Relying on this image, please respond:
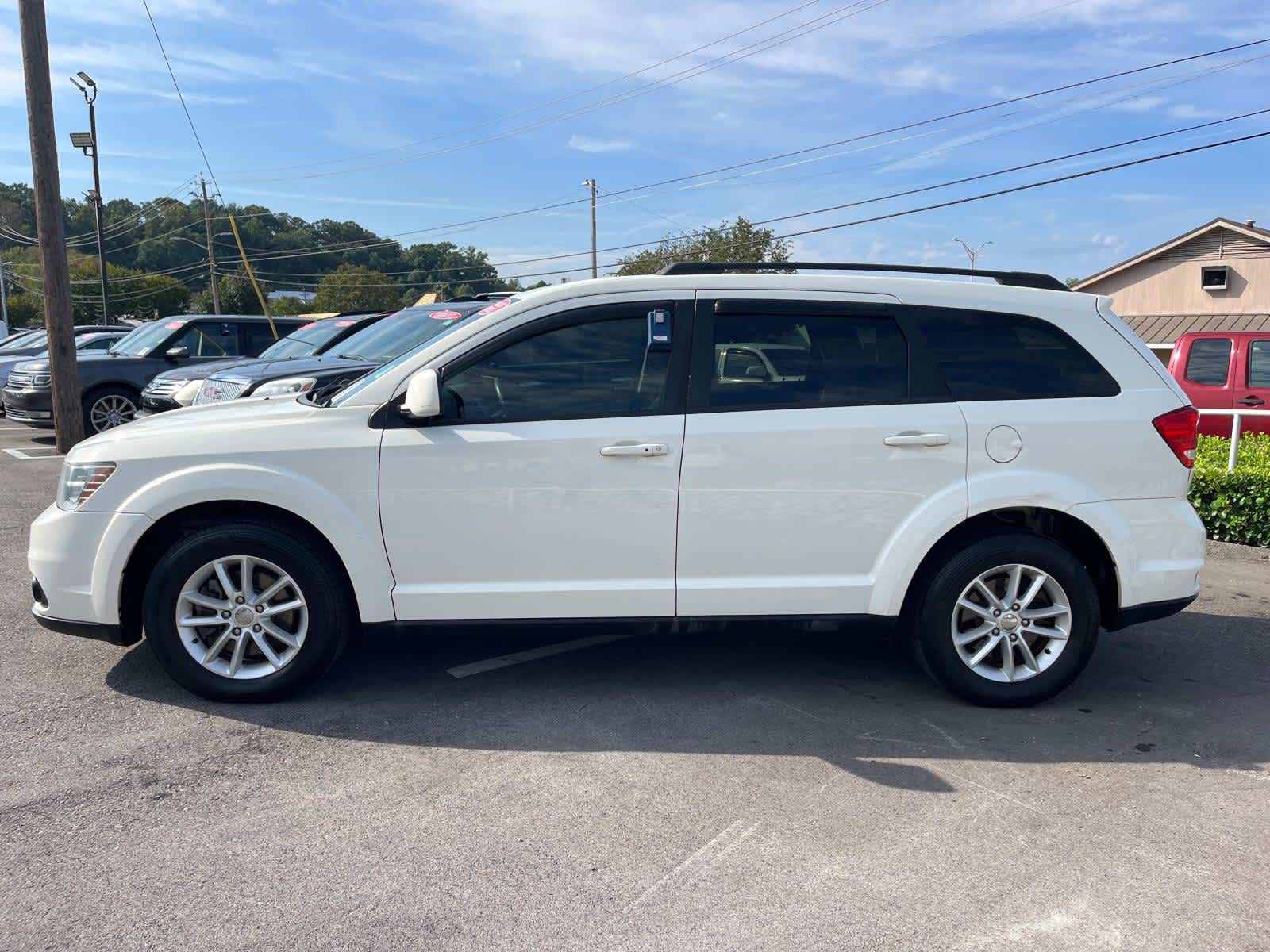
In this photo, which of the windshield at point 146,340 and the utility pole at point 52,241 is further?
the windshield at point 146,340

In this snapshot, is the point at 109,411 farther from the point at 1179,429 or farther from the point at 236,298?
the point at 236,298

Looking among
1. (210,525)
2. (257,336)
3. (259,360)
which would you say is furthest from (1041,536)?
(257,336)

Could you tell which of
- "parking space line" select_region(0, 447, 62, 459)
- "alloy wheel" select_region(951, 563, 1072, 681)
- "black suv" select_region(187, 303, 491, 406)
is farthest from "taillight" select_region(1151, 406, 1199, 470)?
"parking space line" select_region(0, 447, 62, 459)

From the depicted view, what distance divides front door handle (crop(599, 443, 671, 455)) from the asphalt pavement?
0.78 meters

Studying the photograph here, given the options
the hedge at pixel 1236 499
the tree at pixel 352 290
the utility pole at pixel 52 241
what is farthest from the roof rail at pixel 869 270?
the tree at pixel 352 290

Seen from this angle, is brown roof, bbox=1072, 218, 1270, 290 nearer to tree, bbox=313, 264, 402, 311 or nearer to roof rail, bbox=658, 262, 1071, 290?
roof rail, bbox=658, 262, 1071, 290

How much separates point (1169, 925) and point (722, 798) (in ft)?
4.73

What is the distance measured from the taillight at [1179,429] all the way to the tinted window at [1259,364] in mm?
7487

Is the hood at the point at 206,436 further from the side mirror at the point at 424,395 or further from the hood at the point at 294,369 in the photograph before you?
the hood at the point at 294,369

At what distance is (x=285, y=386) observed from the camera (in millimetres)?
8758

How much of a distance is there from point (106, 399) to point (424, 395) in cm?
1115

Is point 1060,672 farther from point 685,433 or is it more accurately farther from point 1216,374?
point 1216,374

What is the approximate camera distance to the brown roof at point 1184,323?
104ft

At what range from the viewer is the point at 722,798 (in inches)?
147
